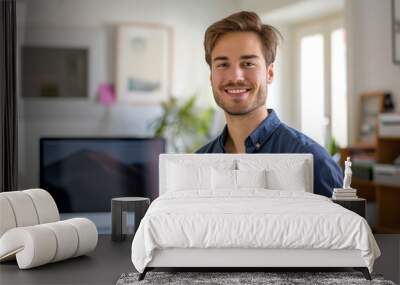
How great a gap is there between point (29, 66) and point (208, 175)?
3224mm

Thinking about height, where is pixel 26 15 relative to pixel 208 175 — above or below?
above

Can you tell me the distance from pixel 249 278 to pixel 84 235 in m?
1.30

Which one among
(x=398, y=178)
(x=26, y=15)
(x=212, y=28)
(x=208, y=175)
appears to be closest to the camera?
(x=208, y=175)

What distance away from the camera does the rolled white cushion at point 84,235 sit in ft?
15.3

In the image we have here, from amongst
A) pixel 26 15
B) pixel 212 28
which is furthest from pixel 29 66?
pixel 212 28

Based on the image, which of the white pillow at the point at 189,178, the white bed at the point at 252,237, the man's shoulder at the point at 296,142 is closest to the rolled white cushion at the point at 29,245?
the white bed at the point at 252,237

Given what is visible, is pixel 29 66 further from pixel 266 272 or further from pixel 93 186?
pixel 266 272

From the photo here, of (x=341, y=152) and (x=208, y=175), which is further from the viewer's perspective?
(x=341, y=152)

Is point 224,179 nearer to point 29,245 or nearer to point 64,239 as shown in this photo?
point 64,239

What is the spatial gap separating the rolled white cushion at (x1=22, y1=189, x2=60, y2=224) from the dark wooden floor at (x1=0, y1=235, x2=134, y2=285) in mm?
372

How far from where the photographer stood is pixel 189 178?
5.30 meters

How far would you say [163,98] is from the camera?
792cm

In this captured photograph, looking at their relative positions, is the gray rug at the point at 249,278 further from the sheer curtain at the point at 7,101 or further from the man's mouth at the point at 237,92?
the sheer curtain at the point at 7,101

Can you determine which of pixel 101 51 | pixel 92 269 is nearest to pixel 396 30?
pixel 101 51
